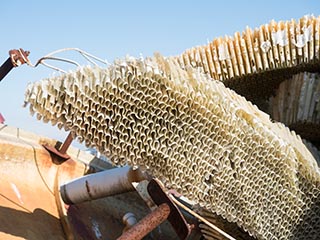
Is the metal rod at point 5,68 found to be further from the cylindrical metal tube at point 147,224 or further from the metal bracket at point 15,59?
the cylindrical metal tube at point 147,224

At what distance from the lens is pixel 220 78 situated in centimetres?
218

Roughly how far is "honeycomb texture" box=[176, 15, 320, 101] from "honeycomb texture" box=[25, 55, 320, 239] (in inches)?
12.2

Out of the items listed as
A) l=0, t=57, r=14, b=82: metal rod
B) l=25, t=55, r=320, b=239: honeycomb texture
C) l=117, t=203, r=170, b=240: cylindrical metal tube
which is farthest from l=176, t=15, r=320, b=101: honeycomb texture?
l=0, t=57, r=14, b=82: metal rod

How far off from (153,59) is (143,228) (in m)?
0.50

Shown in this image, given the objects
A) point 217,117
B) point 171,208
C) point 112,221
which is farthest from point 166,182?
point 112,221

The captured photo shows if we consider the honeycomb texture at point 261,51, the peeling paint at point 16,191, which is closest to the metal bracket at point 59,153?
the peeling paint at point 16,191

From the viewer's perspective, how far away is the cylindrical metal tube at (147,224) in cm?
161

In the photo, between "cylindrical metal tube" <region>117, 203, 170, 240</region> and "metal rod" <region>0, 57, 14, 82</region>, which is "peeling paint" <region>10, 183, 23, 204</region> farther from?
"cylindrical metal tube" <region>117, 203, 170, 240</region>

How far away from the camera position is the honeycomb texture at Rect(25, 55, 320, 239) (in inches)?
58.4

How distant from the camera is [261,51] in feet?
7.01

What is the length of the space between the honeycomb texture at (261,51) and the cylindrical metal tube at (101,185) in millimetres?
474

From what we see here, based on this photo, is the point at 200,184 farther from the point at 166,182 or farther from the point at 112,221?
the point at 112,221

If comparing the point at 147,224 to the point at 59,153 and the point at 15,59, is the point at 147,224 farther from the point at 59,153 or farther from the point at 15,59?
the point at 59,153

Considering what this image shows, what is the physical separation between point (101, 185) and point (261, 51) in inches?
31.9
